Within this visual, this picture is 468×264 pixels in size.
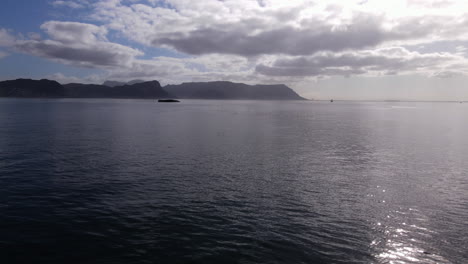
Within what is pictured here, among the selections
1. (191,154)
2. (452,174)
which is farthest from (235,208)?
(452,174)

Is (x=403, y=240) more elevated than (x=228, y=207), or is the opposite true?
(x=228, y=207)

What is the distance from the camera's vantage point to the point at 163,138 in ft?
214

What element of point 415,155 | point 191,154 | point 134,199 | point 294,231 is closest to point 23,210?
point 134,199

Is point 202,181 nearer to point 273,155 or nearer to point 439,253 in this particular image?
point 273,155

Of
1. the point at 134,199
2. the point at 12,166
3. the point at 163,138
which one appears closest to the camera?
the point at 134,199

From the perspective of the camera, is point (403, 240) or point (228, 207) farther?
point (228, 207)

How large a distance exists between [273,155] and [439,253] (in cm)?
3057

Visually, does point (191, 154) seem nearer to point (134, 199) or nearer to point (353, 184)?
point (134, 199)

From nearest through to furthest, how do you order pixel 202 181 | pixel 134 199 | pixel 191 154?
pixel 134 199 < pixel 202 181 < pixel 191 154

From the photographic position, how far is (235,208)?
85.8 ft

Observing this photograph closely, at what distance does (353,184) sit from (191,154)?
24.0 meters

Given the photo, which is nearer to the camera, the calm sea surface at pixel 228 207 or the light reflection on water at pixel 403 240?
the light reflection on water at pixel 403 240

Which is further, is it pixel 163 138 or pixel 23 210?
pixel 163 138

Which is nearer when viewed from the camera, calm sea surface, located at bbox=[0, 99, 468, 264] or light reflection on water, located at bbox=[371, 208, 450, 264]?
light reflection on water, located at bbox=[371, 208, 450, 264]
